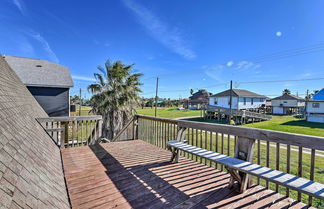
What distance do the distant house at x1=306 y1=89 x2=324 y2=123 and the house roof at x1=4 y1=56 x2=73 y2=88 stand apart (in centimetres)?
3068

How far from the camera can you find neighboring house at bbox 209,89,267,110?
26.8m

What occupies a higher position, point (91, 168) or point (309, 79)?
point (309, 79)

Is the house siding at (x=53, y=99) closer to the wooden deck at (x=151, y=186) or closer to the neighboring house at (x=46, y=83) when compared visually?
the neighboring house at (x=46, y=83)

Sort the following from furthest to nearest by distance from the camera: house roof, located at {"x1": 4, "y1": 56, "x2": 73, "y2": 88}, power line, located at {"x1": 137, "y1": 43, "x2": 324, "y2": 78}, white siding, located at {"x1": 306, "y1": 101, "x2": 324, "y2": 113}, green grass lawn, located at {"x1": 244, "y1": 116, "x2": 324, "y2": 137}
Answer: white siding, located at {"x1": 306, "y1": 101, "x2": 324, "y2": 113}, power line, located at {"x1": 137, "y1": 43, "x2": 324, "y2": 78}, green grass lawn, located at {"x1": 244, "y1": 116, "x2": 324, "y2": 137}, house roof, located at {"x1": 4, "y1": 56, "x2": 73, "y2": 88}

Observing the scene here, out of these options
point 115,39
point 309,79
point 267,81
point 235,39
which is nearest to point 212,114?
point 267,81

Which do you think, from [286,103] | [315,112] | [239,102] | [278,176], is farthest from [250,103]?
[278,176]

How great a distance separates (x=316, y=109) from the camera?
22312 mm

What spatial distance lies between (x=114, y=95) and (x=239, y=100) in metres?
24.5

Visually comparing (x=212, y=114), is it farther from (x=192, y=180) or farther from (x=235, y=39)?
(x=192, y=180)

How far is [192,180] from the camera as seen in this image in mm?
2578

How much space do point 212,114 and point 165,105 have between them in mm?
31435

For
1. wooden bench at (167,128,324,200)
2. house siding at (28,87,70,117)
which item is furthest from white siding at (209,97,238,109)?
wooden bench at (167,128,324,200)

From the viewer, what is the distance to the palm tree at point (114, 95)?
8.80m

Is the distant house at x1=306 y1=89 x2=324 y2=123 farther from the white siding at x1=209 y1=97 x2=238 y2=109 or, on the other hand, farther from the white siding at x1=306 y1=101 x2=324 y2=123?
the white siding at x1=209 y1=97 x2=238 y2=109
